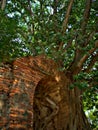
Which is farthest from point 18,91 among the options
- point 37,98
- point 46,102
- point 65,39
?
point 65,39

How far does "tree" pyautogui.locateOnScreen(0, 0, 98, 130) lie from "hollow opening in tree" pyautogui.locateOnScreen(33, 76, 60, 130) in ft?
0.89

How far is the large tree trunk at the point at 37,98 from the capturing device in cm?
526

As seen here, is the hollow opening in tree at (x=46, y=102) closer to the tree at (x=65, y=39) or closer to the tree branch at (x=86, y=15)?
the tree at (x=65, y=39)

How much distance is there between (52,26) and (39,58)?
203cm

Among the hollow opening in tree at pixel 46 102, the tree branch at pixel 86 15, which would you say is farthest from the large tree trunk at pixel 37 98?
the tree branch at pixel 86 15

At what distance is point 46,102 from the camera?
6953 mm

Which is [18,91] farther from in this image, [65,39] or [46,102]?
[65,39]

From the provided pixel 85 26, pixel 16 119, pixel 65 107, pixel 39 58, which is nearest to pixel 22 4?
pixel 85 26

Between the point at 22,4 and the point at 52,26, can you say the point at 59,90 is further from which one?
the point at 22,4

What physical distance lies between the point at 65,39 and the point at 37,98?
5.60ft

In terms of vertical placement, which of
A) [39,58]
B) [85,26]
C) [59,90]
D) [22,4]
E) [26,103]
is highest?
[22,4]

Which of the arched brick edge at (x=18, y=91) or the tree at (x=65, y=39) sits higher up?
the tree at (x=65, y=39)

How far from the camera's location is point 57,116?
6.82m

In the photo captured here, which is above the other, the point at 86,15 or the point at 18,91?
the point at 86,15
